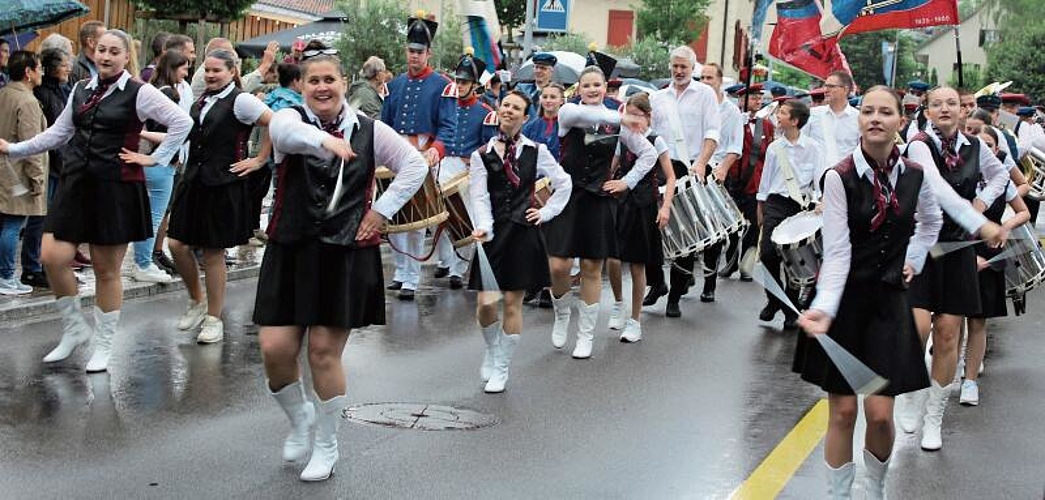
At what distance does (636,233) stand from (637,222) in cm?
10

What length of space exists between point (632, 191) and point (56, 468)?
5.98 metres

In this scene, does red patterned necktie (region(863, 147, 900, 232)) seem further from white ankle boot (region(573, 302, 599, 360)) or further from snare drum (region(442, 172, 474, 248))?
snare drum (region(442, 172, 474, 248))

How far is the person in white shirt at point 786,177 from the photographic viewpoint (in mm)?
12312

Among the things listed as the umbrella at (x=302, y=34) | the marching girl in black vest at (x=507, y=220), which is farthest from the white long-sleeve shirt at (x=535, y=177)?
the umbrella at (x=302, y=34)

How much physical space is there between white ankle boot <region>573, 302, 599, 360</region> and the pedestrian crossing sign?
1013cm

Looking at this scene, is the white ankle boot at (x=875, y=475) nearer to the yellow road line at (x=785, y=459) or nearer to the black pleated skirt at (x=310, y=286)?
the yellow road line at (x=785, y=459)

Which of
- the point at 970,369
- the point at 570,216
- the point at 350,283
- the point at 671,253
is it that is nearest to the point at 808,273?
the point at 970,369

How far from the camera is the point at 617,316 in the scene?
38.6 ft

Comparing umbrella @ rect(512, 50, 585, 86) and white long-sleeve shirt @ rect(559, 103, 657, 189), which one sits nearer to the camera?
white long-sleeve shirt @ rect(559, 103, 657, 189)

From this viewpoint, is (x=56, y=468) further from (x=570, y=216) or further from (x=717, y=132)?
(x=717, y=132)

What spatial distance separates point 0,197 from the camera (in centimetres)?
1155

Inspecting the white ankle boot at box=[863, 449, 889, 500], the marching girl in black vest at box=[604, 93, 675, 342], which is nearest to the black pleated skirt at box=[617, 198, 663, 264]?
the marching girl in black vest at box=[604, 93, 675, 342]

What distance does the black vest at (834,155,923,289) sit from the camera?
240 inches

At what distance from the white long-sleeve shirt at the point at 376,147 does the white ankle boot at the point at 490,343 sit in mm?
2363
